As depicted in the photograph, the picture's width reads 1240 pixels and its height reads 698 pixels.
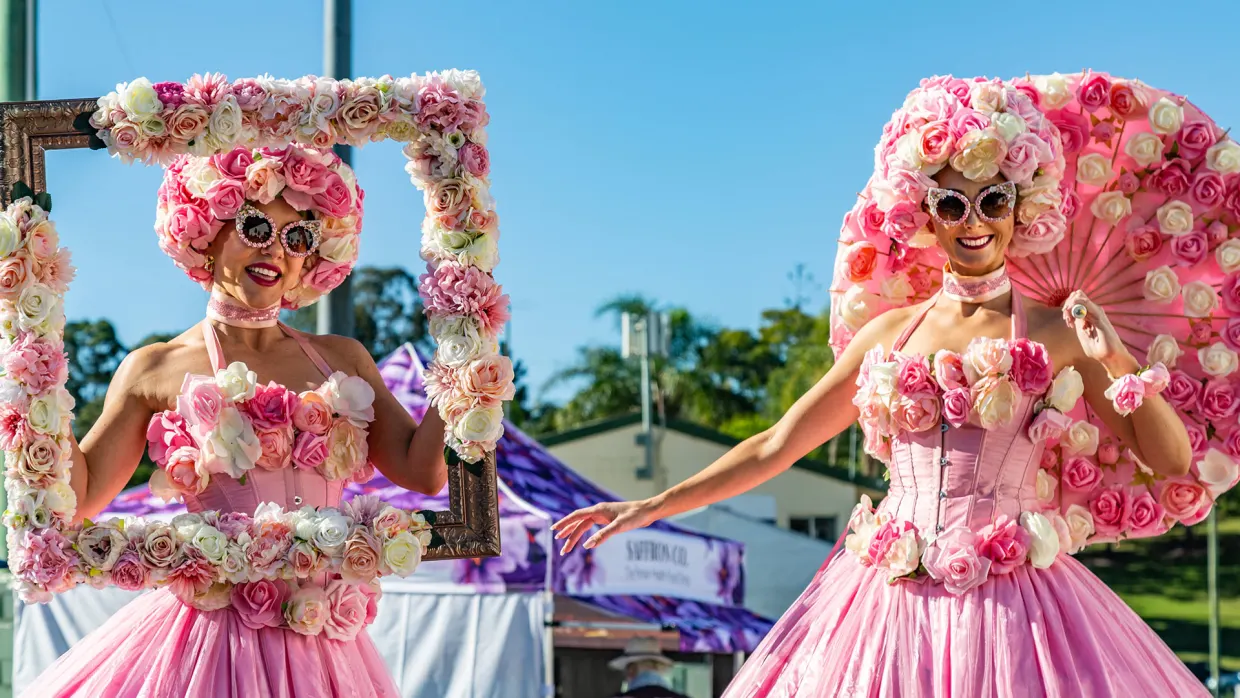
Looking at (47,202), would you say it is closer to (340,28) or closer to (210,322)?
(210,322)

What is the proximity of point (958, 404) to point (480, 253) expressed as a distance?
1.30m

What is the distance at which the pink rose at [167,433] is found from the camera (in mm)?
4004

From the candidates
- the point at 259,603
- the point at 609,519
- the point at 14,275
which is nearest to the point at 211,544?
the point at 259,603

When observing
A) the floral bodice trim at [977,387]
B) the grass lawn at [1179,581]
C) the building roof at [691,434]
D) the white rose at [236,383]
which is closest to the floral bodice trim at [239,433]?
the white rose at [236,383]

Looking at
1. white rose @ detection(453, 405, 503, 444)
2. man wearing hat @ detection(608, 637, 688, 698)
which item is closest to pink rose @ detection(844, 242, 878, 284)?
white rose @ detection(453, 405, 503, 444)

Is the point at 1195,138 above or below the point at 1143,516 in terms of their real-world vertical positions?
above

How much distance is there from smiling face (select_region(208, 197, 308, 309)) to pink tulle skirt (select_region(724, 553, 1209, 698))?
163 centimetres

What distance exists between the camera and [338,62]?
671cm

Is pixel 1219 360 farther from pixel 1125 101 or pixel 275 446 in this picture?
pixel 275 446

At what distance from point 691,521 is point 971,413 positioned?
1196cm

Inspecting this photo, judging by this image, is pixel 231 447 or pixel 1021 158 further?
pixel 1021 158

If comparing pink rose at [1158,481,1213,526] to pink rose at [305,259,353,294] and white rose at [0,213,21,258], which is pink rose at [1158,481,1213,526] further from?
white rose at [0,213,21,258]

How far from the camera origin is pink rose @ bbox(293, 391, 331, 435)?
13.2 ft

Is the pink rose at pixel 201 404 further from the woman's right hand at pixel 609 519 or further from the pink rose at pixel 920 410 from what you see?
the pink rose at pixel 920 410
